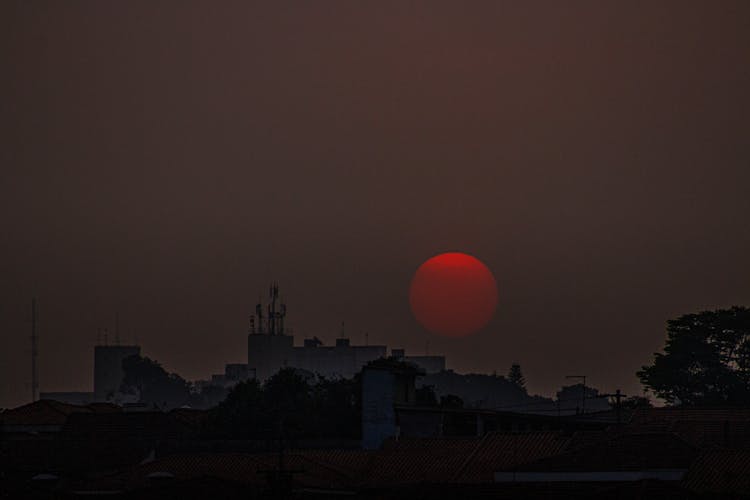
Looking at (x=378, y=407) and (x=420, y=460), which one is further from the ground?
(x=378, y=407)

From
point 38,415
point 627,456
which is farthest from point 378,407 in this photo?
point 38,415

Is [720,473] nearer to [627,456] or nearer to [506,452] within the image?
[627,456]

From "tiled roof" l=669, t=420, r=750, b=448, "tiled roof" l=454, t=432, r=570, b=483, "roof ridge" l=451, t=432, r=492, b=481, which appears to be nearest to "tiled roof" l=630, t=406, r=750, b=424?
"tiled roof" l=669, t=420, r=750, b=448

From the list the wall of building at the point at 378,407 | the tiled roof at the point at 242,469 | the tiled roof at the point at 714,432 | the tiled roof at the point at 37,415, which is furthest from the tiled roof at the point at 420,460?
the tiled roof at the point at 37,415

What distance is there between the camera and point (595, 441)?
81.9 meters

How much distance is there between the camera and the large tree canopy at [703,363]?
153 metres

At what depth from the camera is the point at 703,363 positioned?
156m

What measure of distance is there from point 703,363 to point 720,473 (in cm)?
8795

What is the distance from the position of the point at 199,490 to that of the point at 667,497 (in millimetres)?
18764

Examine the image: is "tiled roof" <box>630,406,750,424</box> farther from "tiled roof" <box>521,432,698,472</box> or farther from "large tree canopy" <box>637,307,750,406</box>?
"large tree canopy" <box>637,307,750,406</box>

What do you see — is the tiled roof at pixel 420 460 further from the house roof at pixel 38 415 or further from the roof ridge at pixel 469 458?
the house roof at pixel 38 415

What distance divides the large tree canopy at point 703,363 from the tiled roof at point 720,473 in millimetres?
78885

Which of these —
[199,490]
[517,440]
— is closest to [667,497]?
[199,490]

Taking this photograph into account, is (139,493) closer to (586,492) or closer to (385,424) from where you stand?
(586,492)
